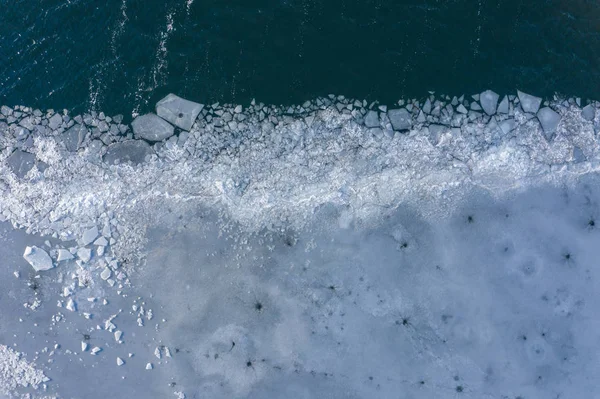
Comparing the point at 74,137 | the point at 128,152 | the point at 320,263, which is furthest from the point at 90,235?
the point at 320,263

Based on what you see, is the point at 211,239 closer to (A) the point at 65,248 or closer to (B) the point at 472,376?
(A) the point at 65,248

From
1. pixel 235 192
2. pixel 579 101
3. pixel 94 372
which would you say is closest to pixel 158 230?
pixel 235 192

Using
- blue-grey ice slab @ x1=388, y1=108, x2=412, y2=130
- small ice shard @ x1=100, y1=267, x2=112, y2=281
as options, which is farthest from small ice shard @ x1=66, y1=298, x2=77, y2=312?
blue-grey ice slab @ x1=388, y1=108, x2=412, y2=130

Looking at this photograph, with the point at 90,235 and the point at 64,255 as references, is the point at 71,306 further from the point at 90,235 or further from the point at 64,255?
the point at 90,235

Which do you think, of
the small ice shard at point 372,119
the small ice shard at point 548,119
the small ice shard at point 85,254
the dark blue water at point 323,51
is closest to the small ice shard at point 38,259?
the small ice shard at point 85,254

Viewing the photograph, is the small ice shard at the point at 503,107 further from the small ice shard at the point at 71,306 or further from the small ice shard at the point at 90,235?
the small ice shard at the point at 71,306

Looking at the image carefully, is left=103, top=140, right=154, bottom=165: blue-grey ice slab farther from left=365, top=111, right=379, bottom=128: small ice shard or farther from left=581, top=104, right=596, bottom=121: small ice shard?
left=581, top=104, right=596, bottom=121: small ice shard
